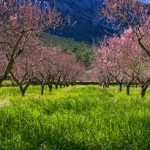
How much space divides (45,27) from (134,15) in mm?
5128

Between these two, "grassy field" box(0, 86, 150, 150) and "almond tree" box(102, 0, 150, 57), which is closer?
"grassy field" box(0, 86, 150, 150)

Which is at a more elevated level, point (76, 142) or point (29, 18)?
point (29, 18)

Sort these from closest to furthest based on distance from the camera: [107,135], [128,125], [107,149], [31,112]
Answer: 1. [107,149]
2. [107,135]
3. [128,125]
4. [31,112]

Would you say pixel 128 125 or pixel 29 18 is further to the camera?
pixel 29 18

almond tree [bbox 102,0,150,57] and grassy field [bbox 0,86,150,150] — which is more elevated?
almond tree [bbox 102,0,150,57]

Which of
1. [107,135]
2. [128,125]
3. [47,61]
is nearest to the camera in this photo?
[107,135]

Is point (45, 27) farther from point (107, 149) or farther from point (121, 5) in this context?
point (107, 149)

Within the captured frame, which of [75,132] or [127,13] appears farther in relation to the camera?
[127,13]

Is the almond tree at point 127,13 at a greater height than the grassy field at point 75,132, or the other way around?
the almond tree at point 127,13

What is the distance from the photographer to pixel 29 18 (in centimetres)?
2388

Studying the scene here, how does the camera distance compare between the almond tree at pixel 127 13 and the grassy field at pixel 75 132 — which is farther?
the almond tree at pixel 127 13

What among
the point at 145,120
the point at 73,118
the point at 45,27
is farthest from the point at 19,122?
the point at 45,27

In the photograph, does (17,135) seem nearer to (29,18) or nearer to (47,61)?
(29,18)

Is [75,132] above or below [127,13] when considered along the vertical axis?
below
